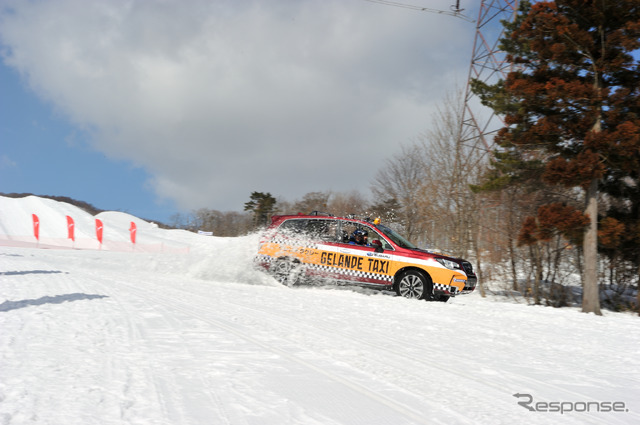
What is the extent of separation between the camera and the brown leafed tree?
11672 mm

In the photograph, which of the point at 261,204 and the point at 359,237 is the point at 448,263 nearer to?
the point at 359,237

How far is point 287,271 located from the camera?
38.3 feet

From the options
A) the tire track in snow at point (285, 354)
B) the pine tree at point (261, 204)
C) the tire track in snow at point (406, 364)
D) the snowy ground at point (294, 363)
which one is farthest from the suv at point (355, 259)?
the pine tree at point (261, 204)

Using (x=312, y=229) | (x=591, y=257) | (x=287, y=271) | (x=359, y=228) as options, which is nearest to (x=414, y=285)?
(x=359, y=228)

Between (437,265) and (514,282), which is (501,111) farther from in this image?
(437,265)

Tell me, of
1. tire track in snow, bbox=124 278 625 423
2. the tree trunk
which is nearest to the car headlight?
the tree trunk

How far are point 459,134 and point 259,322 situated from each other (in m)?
14.5

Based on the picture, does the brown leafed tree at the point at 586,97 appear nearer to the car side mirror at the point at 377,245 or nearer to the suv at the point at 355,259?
the suv at the point at 355,259

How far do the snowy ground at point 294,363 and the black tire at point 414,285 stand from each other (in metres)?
1.87

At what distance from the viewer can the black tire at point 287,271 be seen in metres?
11.6

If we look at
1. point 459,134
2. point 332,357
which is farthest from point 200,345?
point 459,134

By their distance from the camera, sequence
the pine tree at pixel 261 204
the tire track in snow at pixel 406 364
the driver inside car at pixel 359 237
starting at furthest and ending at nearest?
the pine tree at pixel 261 204 < the driver inside car at pixel 359 237 < the tire track in snow at pixel 406 364

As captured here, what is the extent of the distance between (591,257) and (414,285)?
495cm

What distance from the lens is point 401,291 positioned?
36.1ft
